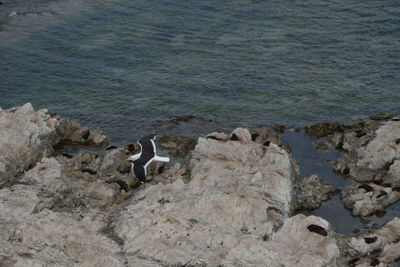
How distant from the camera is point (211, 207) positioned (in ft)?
116

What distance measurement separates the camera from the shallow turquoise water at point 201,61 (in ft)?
182

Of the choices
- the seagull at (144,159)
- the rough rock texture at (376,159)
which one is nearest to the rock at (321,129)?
the rough rock texture at (376,159)

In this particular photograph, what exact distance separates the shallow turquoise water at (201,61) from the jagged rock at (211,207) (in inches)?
434

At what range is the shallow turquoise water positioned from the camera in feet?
182

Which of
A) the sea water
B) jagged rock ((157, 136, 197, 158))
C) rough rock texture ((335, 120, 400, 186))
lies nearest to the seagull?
jagged rock ((157, 136, 197, 158))

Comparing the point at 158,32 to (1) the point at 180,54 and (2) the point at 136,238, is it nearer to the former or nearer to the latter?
(1) the point at 180,54

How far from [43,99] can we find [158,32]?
1765cm

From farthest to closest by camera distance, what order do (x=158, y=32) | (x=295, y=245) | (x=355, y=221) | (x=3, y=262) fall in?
(x=158, y=32)
(x=355, y=221)
(x=295, y=245)
(x=3, y=262)

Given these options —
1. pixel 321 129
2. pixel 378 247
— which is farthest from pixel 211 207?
pixel 321 129

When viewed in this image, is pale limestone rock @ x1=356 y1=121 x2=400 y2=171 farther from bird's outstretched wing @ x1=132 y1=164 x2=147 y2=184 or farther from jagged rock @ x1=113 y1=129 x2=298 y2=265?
bird's outstretched wing @ x1=132 y1=164 x2=147 y2=184

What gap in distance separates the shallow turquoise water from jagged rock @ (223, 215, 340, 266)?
1821 centimetres

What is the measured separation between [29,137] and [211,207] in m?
16.2

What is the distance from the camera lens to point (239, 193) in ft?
122

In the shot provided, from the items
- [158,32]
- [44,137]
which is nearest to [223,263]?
[44,137]
